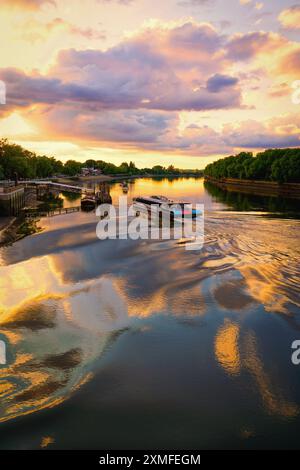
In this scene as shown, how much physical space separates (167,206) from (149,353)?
53.5m

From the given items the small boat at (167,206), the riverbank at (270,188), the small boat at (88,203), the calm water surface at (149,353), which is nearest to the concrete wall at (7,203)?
the small boat at (88,203)

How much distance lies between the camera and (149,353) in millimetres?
17203

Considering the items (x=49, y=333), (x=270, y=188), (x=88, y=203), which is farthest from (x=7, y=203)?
(x=270, y=188)

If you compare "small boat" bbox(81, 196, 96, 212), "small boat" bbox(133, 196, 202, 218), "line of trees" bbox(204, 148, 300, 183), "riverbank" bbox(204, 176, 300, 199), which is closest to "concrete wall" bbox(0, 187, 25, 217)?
"small boat" bbox(81, 196, 96, 212)

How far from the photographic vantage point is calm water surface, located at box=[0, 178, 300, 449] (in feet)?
40.9

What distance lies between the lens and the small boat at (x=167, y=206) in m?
64.5

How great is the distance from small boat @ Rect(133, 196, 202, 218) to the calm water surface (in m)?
30.8

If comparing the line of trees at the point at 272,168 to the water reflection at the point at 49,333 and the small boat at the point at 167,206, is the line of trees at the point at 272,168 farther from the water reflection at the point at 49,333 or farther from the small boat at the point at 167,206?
the water reflection at the point at 49,333

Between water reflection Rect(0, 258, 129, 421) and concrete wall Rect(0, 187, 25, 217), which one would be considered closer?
water reflection Rect(0, 258, 129, 421)

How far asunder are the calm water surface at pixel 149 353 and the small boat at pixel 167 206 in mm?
30836

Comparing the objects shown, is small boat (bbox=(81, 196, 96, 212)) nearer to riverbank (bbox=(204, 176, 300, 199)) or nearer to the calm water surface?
the calm water surface

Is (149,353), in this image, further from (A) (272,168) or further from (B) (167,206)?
(A) (272,168)

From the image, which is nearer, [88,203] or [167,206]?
[167,206]

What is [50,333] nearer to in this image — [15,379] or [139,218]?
[15,379]
